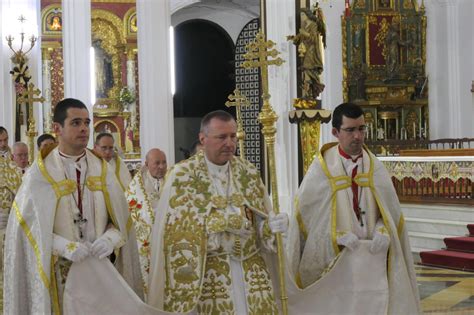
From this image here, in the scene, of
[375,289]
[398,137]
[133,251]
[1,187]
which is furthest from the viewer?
[398,137]

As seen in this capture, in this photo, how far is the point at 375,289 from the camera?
19.5 ft

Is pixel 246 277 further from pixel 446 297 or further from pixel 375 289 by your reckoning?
pixel 446 297

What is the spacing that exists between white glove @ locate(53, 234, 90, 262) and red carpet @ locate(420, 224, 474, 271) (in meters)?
7.66

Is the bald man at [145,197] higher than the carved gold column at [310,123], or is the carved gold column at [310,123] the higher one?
the carved gold column at [310,123]

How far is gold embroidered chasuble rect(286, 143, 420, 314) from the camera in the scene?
593 cm

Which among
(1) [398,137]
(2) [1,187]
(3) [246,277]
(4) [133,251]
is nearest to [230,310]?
(3) [246,277]

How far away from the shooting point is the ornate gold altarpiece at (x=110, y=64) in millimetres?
26406

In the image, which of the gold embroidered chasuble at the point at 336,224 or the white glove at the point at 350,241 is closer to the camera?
the white glove at the point at 350,241

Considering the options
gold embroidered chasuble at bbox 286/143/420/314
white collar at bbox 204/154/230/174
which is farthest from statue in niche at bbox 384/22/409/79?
white collar at bbox 204/154/230/174

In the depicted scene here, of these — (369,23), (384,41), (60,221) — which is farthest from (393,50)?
(60,221)

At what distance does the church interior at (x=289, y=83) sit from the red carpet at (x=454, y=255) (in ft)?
0.06

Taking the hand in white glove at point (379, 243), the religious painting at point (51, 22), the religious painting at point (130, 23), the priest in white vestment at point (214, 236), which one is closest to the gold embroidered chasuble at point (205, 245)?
the priest in white vestment at point (214, 236)

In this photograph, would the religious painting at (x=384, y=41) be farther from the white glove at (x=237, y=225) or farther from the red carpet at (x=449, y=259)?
the white glove at (x=237, y=225)

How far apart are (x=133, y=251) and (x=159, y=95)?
9.34 metres
